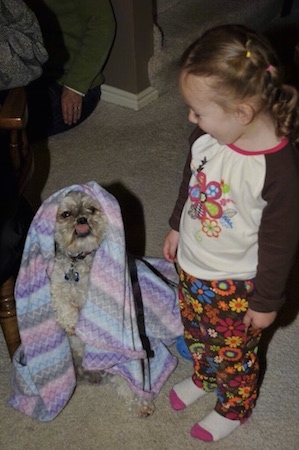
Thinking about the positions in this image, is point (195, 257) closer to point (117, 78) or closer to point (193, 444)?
point (193, 444)

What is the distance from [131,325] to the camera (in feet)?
4.34

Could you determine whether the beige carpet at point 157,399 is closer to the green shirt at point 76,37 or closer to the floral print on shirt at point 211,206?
the green shirt at point 76,37

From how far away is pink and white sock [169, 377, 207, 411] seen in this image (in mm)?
1402

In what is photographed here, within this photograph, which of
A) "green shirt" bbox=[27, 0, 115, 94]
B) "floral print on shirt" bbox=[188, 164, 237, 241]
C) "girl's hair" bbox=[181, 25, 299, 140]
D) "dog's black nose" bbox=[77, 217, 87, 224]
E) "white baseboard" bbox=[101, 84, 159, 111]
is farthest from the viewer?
"white baseboard" bbox=[101, 84, 159, 111]

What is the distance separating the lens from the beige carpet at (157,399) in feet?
4.42

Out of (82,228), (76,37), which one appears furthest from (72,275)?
(76,37)

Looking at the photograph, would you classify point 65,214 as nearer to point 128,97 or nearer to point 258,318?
point 258,318

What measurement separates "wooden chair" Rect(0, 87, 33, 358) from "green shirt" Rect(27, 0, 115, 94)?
0.82m

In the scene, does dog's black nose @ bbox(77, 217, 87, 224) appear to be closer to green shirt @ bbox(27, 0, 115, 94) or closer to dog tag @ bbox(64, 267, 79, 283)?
dog tag @ bbox(64, 267, 79, 283)

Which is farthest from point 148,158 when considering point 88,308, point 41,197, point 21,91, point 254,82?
point 254,82

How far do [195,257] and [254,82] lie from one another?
13.9 inches

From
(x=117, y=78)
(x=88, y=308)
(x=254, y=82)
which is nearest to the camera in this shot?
(x=254, y=82)

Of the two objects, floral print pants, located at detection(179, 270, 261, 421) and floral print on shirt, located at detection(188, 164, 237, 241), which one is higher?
floral print on shirt, located at detection(188, 164, 237, 241)

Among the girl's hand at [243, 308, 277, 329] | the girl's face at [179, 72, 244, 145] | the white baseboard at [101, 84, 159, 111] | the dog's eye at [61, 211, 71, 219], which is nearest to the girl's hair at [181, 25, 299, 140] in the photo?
the girl's face at [179, 72, 244, 145]
